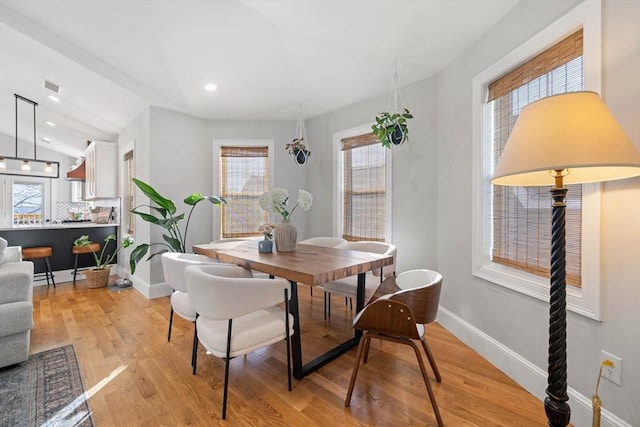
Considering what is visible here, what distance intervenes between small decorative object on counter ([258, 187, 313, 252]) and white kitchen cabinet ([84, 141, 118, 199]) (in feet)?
13.8

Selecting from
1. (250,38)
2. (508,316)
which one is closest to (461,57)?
(250,38)

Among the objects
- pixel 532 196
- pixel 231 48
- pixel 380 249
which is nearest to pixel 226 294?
pixel 380 249

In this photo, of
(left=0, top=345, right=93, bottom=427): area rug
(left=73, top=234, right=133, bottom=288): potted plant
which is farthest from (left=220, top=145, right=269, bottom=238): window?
(left=0, top=345, right=93, bottom=427): area rug

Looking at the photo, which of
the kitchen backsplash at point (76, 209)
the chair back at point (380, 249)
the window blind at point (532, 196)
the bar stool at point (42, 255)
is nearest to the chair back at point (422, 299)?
the window blind at point (532, 196)

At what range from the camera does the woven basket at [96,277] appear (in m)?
4.28

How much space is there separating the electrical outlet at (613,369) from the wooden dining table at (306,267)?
1.24 metres

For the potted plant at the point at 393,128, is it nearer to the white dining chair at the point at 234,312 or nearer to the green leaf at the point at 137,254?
the white dining chair at the point at 234,312

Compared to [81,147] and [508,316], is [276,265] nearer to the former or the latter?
[508,316]

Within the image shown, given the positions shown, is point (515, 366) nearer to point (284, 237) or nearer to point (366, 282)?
point (366, 282)

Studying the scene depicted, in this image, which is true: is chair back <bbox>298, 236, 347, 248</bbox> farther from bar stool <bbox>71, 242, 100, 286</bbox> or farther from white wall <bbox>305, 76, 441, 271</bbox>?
bar stool <bbox>71, 242, 100, 286</bbox>

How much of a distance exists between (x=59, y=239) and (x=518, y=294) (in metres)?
6.29

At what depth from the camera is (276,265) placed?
1.94 meters

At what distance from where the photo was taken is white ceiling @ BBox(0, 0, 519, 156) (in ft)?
7.17

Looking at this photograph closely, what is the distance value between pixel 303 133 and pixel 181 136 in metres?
1.79
